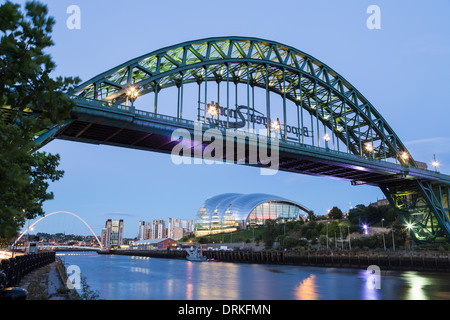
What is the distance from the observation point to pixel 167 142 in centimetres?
4153

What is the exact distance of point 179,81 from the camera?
46406 millimetres

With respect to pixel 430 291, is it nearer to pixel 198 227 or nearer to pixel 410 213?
pixel 410 213

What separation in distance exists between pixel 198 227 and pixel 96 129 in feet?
447

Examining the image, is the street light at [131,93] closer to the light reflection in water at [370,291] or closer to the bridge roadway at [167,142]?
the bridge roadway at [167,142]

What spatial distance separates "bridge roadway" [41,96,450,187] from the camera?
34.0m

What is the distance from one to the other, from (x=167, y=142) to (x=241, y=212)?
116 m

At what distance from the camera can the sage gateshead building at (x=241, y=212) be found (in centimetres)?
15462

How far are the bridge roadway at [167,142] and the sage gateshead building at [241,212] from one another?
9170 centimetres

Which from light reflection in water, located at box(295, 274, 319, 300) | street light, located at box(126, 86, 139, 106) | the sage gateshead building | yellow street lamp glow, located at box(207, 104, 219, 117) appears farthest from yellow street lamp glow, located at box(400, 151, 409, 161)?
the sage gateshead building

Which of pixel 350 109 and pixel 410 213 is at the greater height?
pixel 350 109

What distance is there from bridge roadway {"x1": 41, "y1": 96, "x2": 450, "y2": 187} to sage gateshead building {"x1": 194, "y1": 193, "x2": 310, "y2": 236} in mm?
91697

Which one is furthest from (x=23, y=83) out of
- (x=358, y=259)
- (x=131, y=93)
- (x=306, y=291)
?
(x=358, y=259)
